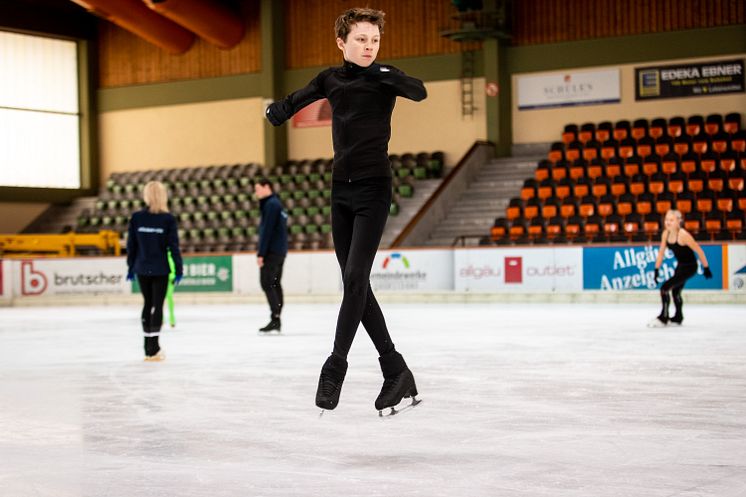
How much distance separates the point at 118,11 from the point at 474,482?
27353 mm

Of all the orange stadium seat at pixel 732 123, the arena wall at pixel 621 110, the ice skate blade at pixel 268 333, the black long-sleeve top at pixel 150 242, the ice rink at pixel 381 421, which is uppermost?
the arena wall at pixel 621 110

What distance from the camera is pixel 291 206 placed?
29.8m

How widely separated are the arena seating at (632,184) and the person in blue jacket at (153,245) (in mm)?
14564

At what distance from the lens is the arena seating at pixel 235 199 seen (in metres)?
29.1

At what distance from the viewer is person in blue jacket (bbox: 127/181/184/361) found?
8844 millimetres

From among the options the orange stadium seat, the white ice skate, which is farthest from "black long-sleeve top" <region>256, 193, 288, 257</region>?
the orange stadium seat

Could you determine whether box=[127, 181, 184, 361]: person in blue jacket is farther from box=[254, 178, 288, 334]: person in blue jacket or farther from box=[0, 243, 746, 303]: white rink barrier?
box=[0, 243, 746, 303]: white rink barrier

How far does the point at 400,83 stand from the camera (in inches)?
197

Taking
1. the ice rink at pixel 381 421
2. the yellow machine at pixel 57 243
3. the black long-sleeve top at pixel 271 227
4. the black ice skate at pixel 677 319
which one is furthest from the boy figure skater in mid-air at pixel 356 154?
the yellow machine at pixel 57 243

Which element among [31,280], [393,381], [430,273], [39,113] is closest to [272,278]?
[393,381]

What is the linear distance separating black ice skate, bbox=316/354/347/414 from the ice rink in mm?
177

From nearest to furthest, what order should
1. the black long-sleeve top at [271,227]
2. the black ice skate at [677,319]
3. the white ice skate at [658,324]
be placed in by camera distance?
the black long-sleeve top at [271,227] < the white ice skate at [658,324] < the black ice skate at [677,319]

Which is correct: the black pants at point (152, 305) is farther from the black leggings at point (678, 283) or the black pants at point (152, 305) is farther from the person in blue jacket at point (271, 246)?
the black leggings at point (678, 283)

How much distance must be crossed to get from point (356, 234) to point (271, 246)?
24.5 ft
